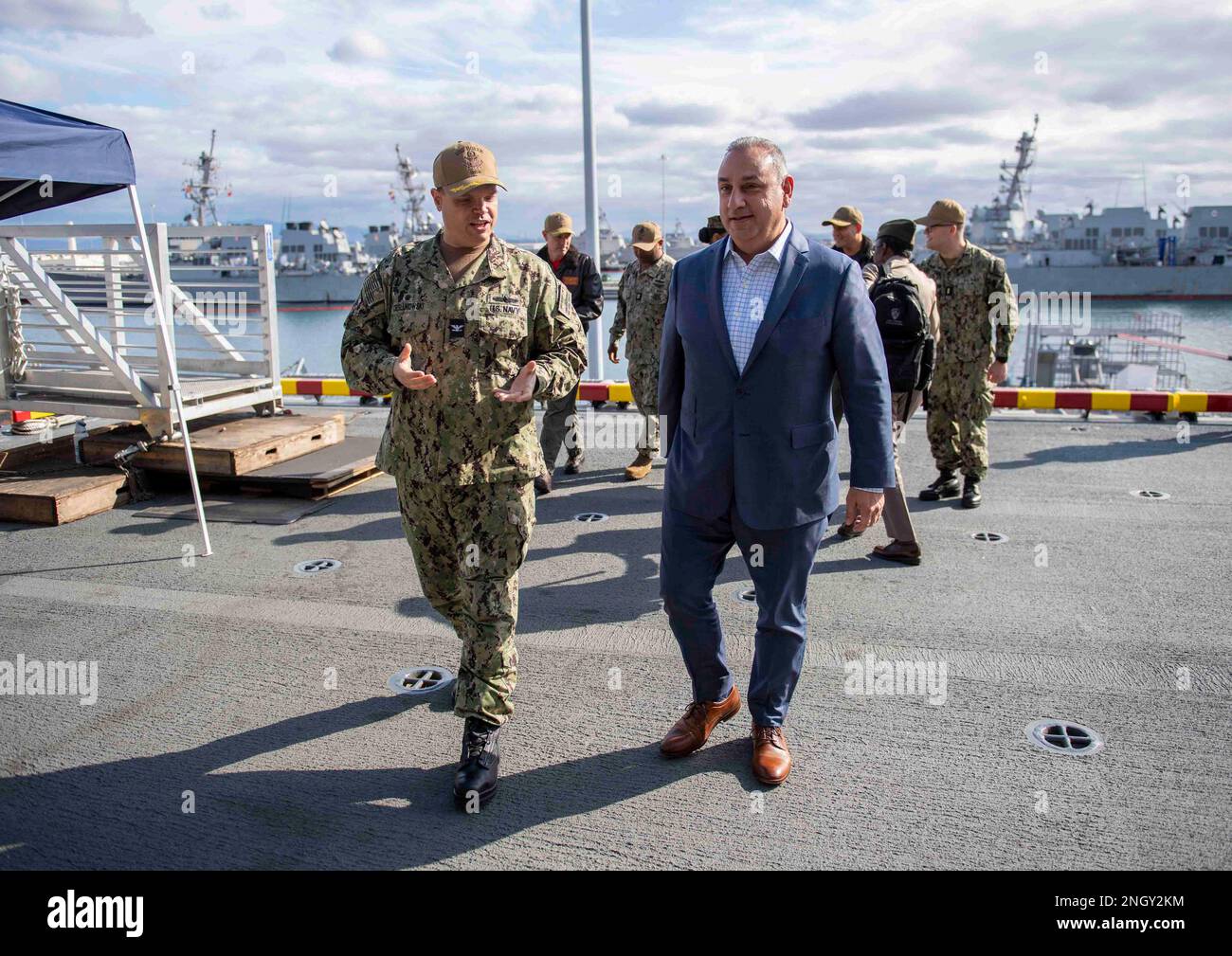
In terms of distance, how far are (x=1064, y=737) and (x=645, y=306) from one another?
4.52 meters

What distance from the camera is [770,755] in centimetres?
302

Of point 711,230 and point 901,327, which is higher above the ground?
point 711,230

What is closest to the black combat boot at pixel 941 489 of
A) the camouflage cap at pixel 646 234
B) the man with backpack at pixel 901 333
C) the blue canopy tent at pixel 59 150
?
the man with backpack at pixel 901 333

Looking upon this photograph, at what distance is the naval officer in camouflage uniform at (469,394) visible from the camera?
9.75 feet

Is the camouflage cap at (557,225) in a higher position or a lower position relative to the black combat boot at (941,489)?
higher

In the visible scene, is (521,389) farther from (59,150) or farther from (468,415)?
(59,150)

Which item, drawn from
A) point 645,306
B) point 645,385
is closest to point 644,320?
point 645,306

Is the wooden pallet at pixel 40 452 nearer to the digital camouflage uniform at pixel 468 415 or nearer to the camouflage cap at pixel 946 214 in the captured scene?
the digital camouflage uniform at pixel 468 415

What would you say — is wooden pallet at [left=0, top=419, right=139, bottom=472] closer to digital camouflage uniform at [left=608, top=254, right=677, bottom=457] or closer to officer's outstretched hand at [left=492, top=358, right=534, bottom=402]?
digital camouflage uniform at [left=608, top=254, right=677, bottom=457]

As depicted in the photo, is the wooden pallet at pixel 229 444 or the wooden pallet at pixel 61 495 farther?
the wooden pallet at pixel 229 444

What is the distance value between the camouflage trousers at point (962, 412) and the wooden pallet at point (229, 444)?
4850 millimetres

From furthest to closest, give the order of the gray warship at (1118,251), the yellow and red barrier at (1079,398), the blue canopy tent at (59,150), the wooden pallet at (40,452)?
the gray warship at (1118,251)
the yellow and red barrier at (1079,398)
the wooden pallet at (40,452)
the blue canopy tent at (59,150)

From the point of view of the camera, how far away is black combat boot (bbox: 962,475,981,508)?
6352 mm
